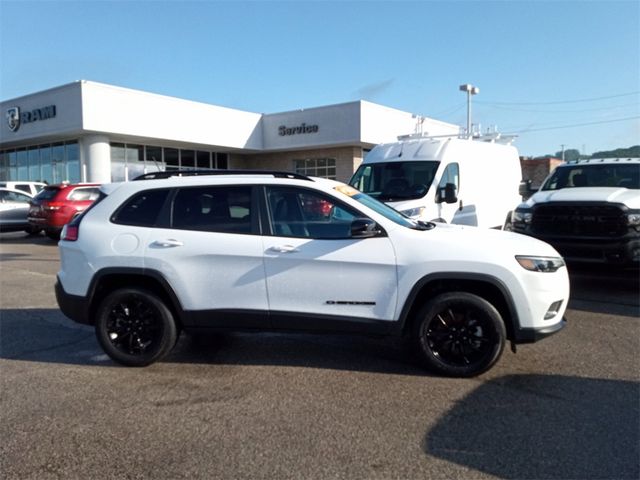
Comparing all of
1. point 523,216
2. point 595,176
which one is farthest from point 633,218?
point 595,176

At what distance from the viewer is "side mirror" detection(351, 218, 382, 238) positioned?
4633 millimetres

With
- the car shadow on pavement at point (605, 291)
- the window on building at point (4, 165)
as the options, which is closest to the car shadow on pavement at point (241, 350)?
the car shadow on pavement at point (605, 291)

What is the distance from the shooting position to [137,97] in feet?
82.5

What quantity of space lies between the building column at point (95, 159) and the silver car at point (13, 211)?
717 centimetres

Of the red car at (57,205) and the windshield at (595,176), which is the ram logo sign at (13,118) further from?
the windshield at (595,176)

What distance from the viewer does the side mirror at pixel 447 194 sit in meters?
9.28

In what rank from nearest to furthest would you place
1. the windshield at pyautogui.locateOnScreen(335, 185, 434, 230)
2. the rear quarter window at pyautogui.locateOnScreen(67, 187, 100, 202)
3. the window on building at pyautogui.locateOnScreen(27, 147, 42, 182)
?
the windshield at pyautogui.locateOnScreen(335, 185, 434, 230) → the rear quarter window at pyautogui.locateOnScreen(67, 187, 100, 202) → the window on building at pyautogui.locateOnScreen(27, 147, 42, 182)

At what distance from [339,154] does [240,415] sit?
26.4 m

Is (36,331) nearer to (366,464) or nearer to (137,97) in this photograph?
(366,464)

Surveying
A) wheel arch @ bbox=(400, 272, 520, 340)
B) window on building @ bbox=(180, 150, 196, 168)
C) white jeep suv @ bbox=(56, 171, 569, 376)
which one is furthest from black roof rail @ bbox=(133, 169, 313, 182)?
window on building @ bbox=(180, 150, 196, 168)

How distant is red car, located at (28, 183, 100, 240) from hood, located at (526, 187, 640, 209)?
38.1ft

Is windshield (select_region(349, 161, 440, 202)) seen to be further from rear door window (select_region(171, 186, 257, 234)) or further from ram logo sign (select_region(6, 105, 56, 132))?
ram logo sign (select_region(6, 105, 56, 132))

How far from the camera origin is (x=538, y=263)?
4629 mm

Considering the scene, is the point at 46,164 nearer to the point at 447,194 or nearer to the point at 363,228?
the point at 447,194
